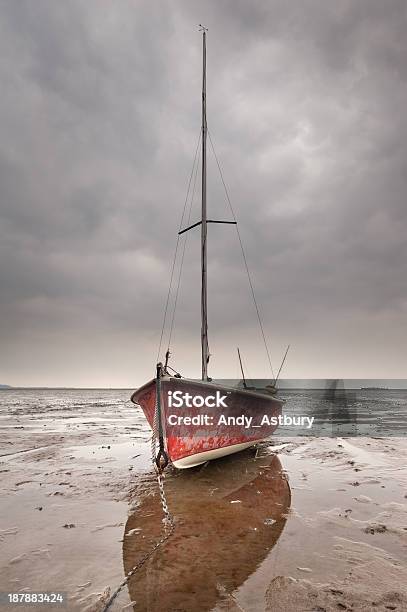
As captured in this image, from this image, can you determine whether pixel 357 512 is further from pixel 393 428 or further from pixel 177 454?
pixel 393 428

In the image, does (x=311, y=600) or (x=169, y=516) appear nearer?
(x=311, y=600)

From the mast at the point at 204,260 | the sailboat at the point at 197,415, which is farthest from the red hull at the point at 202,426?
the mast at the point at 204,260

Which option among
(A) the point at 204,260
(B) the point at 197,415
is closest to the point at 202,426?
(B) the point at 197,415

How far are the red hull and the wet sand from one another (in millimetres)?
726

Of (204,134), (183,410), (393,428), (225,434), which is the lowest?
(393,428)

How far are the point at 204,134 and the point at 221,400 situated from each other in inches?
407

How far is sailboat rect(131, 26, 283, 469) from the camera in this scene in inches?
302

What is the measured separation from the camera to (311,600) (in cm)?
334

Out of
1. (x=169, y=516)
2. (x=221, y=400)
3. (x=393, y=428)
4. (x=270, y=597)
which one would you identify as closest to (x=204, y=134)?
(x=221, y=400)

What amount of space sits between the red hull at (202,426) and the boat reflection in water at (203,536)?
79 cm

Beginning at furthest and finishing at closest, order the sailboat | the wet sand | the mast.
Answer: the mast < the sailboat < the wet sand

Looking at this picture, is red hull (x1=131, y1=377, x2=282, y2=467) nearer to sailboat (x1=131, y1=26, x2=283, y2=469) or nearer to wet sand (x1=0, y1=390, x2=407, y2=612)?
sailboat (x1=131, y1=26, x2=283, y2=469)

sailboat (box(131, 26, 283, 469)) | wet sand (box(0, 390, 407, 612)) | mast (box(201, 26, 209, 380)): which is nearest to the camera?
wet sand (box(0, 390, 407, 612))

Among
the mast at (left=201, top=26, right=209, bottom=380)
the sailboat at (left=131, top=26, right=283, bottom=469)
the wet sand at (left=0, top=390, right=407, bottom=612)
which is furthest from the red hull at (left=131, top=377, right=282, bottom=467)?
the mast at (left=201, top=26, right=209, bottom=380)
